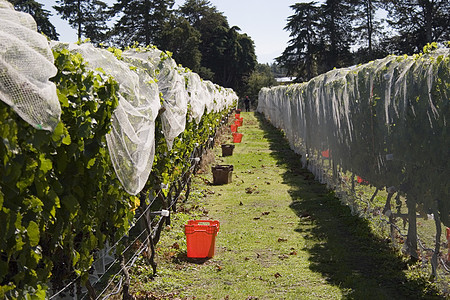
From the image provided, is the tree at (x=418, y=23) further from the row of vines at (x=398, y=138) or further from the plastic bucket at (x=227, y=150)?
the row of vines at (x=398, y=138)

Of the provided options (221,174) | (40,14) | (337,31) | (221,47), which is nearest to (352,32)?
(337,31)

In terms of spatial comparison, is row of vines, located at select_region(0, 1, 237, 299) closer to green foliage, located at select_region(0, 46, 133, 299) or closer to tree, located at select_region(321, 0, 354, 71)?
green foliage, located at select_region(0, 46, 133, 299)

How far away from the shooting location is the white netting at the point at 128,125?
4188mm

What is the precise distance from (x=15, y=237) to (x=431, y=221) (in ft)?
15.6

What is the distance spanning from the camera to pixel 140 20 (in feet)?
186

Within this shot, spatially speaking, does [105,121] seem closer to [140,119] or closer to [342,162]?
[140,119]

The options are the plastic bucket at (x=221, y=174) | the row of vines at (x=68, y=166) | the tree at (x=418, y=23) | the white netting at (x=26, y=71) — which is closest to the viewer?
the white netting at (x=26, y=71)

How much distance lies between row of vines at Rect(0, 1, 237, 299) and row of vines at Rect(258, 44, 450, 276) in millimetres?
2903


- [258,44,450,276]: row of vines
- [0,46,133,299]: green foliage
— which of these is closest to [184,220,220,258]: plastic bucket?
[0,46,133,299]: green foliage

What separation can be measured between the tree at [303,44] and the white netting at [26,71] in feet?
211

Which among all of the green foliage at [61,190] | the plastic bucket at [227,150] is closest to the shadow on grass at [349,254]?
the green foliage at [61,190]

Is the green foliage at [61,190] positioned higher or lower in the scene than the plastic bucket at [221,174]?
higher

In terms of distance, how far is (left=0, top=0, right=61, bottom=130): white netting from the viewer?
2352mm

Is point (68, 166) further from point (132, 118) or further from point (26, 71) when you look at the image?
point (132, 118)
